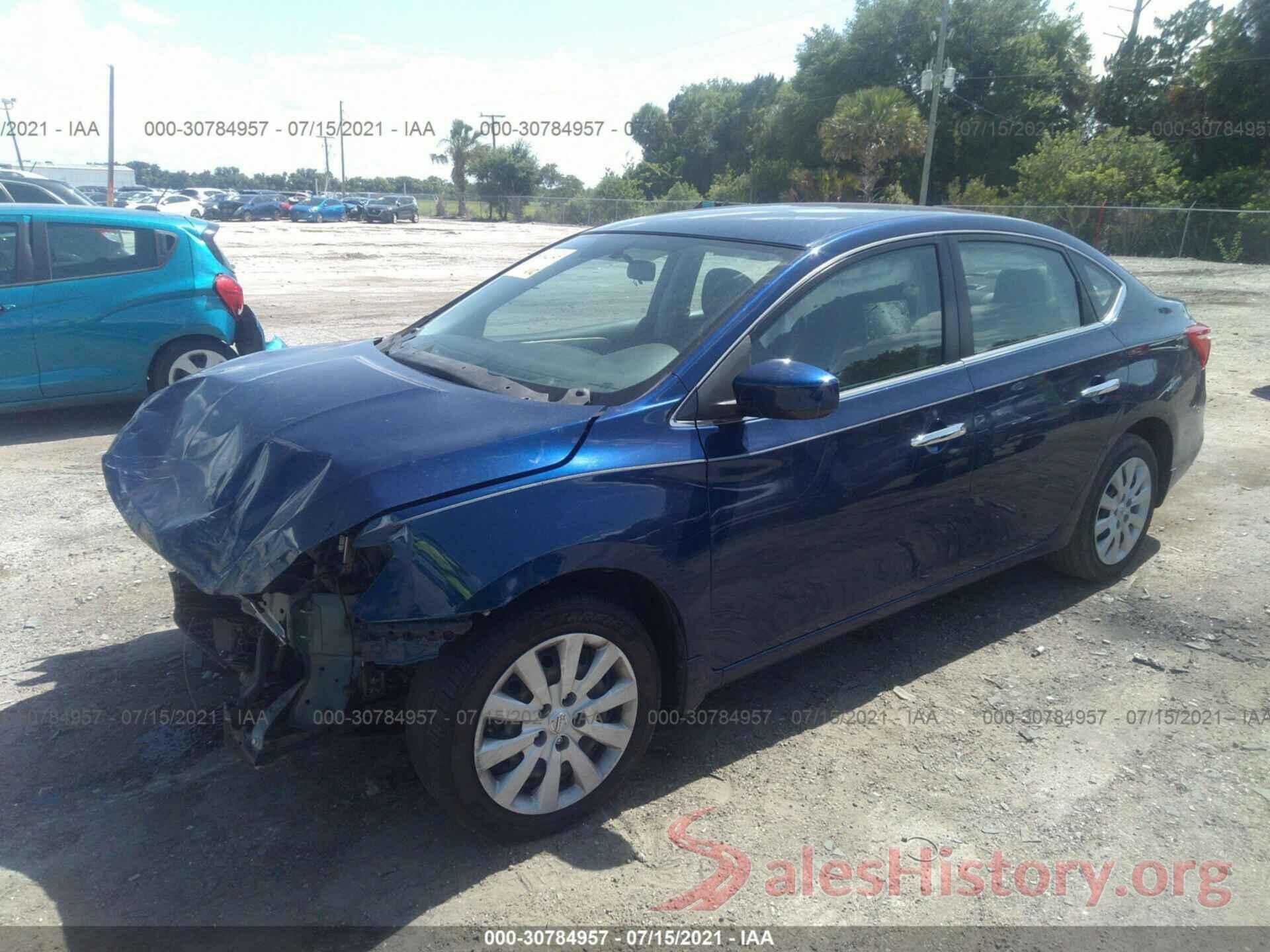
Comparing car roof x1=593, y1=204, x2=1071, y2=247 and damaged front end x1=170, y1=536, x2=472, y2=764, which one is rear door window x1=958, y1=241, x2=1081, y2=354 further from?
damaged front end x1=170, y1=536, x2=472, y2=764

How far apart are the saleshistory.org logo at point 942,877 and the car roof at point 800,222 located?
209 centimetres

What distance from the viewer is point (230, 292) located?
784 centimetres

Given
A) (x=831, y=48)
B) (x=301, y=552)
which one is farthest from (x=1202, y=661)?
(x=831, y=48)

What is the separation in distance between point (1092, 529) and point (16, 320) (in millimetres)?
7028

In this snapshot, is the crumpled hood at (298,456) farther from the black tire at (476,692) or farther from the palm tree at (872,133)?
the palm tree at (872,133)

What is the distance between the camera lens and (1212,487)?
6.57m

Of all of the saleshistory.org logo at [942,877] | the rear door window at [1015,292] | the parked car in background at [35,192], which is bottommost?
the saleshistory.org logo at [942,877]

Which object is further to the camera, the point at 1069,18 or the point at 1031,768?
the point at 1069,18

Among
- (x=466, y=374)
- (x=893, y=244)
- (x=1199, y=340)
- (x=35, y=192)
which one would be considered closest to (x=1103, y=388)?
(x=1199, y=340)

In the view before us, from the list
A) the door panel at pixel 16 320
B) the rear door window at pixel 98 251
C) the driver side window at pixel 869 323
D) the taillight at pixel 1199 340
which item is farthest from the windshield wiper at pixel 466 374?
the rear door window at pixel 98 251

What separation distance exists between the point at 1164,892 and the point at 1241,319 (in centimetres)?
1349

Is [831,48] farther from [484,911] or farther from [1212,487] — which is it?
[484,911]

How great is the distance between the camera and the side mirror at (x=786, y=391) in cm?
310

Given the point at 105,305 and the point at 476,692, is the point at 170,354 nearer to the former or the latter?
the point at 105,305
